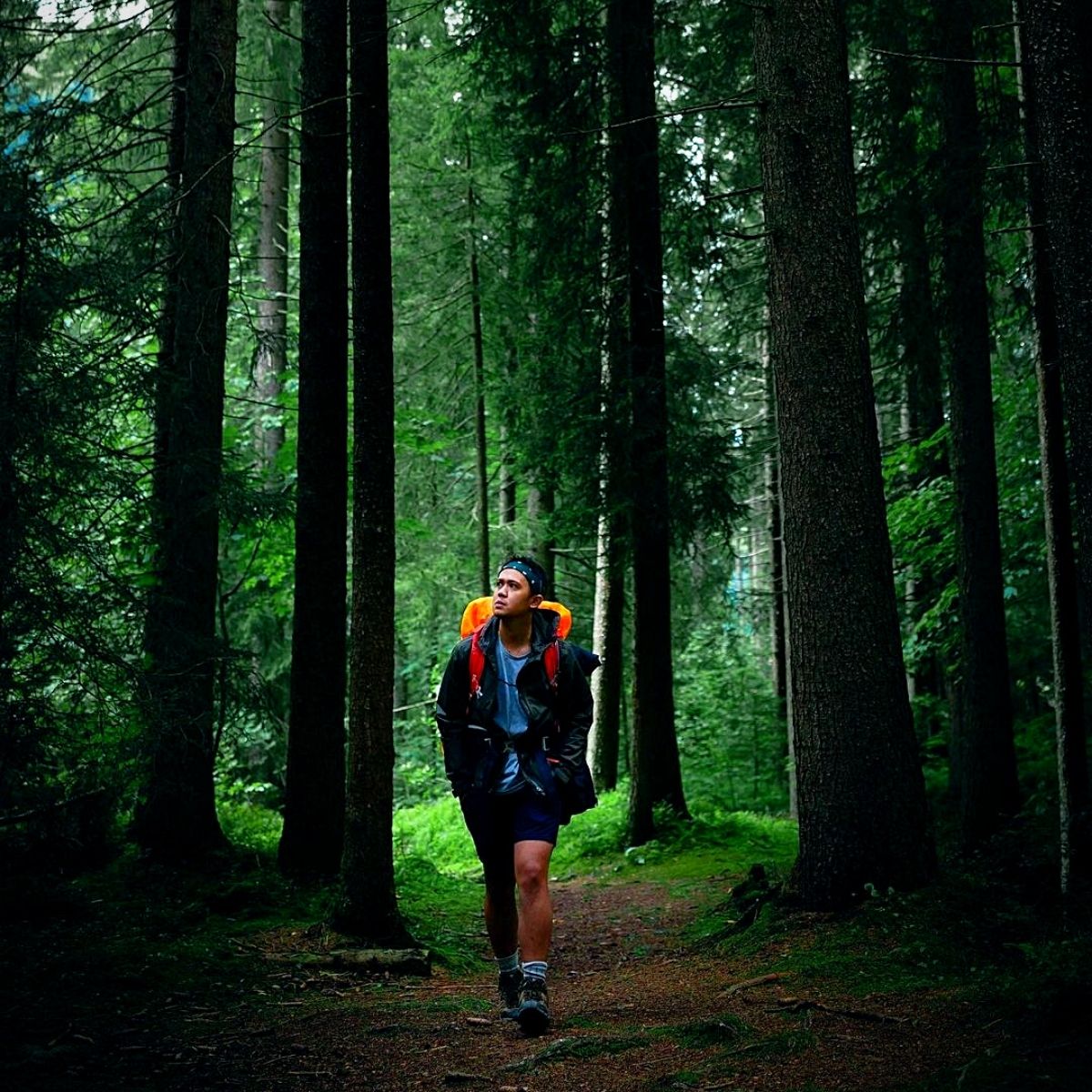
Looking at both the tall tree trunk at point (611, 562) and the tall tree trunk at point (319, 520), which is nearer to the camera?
the tall tree trunk at point (319, 520)

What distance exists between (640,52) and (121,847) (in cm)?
1056

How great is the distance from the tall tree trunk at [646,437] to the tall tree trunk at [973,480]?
11.1 ft

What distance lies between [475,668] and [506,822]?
2.65ft

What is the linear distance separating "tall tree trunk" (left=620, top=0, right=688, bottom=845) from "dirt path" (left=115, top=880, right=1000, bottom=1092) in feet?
20.5

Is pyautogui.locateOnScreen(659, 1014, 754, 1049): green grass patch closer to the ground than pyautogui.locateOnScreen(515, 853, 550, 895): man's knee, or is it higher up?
closer to the ground

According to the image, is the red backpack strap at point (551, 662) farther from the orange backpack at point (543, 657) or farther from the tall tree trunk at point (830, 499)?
the tall tree trunk at point (830, 499)

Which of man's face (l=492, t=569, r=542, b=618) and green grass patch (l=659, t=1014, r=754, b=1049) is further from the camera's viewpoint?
man's face (l=492, t=569, r=542, b=618)

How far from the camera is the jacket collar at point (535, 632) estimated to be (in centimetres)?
563

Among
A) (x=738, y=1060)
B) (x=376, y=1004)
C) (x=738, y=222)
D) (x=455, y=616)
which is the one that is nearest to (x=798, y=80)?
(x=738, y=1060)

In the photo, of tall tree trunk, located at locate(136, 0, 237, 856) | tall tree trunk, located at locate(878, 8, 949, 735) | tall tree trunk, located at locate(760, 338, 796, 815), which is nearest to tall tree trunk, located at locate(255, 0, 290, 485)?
tall tree trunk, located at locate(136, 0, 237, 856)

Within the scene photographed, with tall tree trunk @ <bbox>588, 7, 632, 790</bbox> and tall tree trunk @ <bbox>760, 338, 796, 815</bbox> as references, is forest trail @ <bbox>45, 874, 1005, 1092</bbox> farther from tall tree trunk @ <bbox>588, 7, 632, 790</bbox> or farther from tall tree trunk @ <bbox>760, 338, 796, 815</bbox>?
tall tree trunk @ <bbox>760, 338, 796, 815</bbox>

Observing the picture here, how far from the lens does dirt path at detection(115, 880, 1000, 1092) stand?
4332 mm

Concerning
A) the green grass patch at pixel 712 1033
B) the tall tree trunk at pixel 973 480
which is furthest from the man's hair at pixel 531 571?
the tall tree trunk at pixel 973 480

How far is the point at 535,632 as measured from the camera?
5.67 metres
